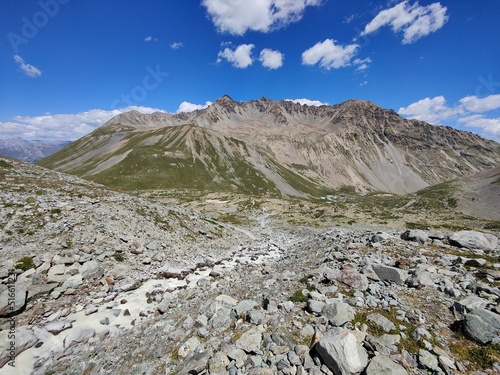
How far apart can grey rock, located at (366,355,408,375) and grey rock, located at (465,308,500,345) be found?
13.9 feet

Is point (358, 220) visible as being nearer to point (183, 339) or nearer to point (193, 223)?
point (193, 223)

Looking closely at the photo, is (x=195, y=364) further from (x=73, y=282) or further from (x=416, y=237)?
(x=416, y=237)

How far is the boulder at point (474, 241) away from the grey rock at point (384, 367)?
855 inches

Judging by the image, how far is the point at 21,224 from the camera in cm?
2394

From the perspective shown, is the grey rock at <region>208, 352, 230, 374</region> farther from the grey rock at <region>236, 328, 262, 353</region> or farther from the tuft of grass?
the tuft of grass

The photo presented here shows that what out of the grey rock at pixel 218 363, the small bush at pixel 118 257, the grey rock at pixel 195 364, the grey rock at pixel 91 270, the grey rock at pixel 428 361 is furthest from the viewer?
the small bush at pixel 118 257

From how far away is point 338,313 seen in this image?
39.5 feet

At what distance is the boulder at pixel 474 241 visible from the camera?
2350cm

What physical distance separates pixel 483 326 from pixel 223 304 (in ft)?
42.5

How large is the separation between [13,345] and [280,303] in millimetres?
14980

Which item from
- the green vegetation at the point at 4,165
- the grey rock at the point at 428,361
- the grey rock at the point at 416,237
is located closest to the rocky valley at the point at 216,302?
the grey rock at the point at 428,361

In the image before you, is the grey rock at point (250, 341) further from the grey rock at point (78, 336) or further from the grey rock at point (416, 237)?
the grey rock at point (416, 237)

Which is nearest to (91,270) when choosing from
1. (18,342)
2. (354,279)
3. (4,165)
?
(18,342)

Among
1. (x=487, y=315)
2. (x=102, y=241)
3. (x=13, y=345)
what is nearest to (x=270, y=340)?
(x=487, y=315)
